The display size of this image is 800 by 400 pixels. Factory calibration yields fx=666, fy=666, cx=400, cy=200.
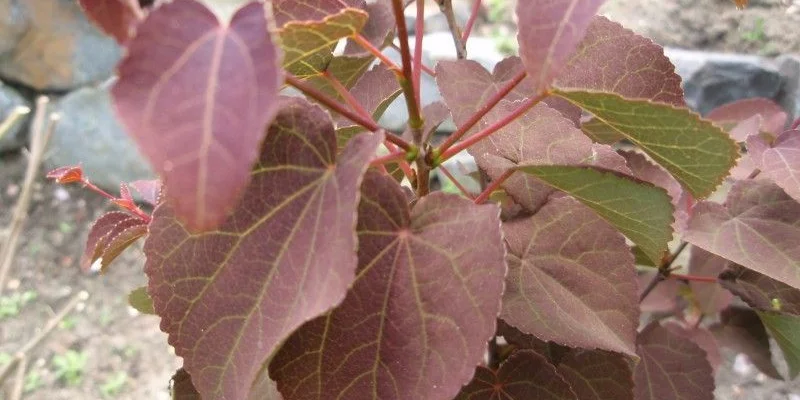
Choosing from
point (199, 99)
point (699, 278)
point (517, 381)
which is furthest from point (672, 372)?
point (199, 99)

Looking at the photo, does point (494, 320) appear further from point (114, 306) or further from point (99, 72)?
point (99, 72)

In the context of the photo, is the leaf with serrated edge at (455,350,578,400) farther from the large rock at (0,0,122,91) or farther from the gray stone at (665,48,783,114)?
the large rock at (0,0,122,91)

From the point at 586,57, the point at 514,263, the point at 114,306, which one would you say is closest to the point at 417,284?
the point at 514,263

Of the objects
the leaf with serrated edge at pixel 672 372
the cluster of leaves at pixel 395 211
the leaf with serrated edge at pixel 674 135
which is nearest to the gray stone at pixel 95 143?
the cluster of leaves at pixel 395 211

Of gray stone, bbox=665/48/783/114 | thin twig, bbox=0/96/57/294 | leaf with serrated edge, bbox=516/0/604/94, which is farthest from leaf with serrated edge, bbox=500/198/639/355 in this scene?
gray stone, bbox=665/48/783/114

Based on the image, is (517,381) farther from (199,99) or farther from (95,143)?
(95,143)

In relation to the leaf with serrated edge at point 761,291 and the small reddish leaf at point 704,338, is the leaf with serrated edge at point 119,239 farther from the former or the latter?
the small reddish leaf at point 704,338
